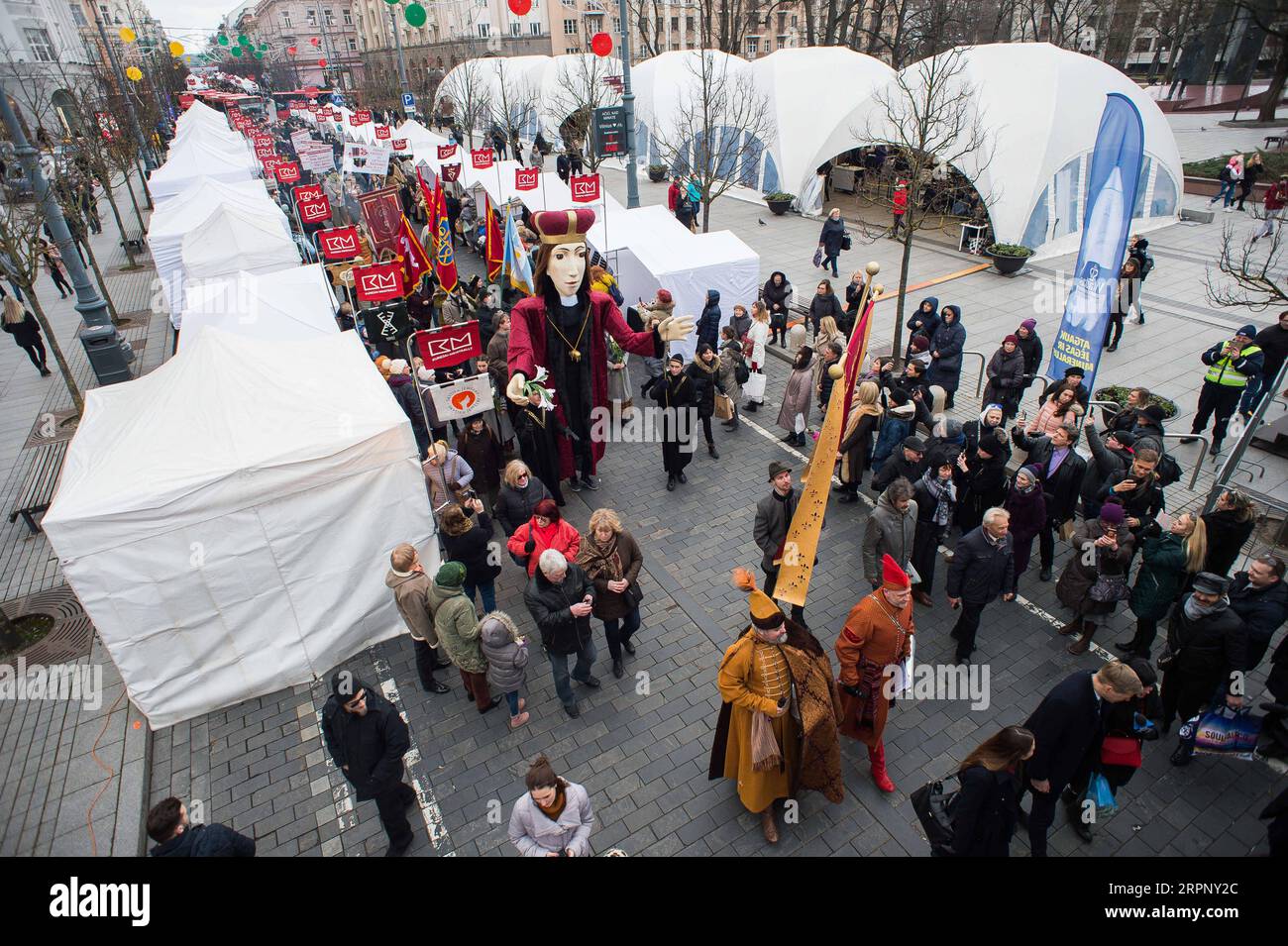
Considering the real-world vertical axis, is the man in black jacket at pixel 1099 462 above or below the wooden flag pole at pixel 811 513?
below

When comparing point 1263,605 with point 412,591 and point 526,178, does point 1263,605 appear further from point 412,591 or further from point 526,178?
point 526,178

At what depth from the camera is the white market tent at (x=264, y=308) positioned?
10.6 metres

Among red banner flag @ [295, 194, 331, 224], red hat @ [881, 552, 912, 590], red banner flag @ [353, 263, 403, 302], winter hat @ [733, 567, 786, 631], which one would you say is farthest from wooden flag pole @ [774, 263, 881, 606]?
red banner flag @ [295, 194, 331, 224]

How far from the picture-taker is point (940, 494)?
7035 millimetres

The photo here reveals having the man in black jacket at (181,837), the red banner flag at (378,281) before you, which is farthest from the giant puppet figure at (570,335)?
the man in black jacket at (181,837)

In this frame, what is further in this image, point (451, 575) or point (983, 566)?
point (983, 566)

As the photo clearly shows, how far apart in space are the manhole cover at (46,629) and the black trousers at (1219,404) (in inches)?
535

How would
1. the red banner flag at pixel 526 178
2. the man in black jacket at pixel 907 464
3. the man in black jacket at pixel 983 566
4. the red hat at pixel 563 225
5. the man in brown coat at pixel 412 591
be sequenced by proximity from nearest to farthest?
the man in brown coat at pixel 412 591, the man in black jacket at pixel 983 566, the man in black jacket at pixel 907 464, the red hat at pixel 563 225, the red banner flag at pixel 526 178

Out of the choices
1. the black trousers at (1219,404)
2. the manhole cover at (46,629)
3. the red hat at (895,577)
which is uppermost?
the red hat at (895,577)

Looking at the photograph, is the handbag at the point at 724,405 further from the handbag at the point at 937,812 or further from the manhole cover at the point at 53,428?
the manhole cover at the point at 53,428

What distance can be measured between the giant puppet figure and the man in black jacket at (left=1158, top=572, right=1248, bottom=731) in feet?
17.9

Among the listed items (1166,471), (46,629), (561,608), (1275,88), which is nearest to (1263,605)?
(1166,471)

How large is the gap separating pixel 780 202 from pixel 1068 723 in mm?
22867
